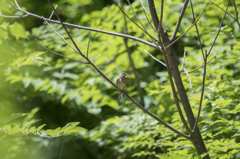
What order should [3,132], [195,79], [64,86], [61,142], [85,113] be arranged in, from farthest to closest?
[85,113] < [61,142] < [64,86] < [195,79] < [3,132]

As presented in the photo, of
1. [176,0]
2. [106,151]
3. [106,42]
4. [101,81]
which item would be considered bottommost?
[106,151]

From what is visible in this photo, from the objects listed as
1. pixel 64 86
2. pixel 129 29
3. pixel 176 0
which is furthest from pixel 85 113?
pixel 176 0

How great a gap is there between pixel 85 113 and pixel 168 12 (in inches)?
83.6

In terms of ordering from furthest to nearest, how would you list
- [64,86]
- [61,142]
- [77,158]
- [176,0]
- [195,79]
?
[77,158] < [61,142] < [64,86] < [176,0] < [195,79]

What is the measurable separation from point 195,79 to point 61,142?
2.09 meters

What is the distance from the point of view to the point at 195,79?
215 centimetres

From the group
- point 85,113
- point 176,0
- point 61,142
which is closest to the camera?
point 176,0

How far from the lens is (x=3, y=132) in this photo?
1202 mm

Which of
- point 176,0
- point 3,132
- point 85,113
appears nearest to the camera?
point 3,132

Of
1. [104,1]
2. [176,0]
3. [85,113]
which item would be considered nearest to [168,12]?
[176,0]

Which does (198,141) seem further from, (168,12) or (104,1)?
(104,1)

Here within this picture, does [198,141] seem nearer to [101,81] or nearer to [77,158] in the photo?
[101,81]

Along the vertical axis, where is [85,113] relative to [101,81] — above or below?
below

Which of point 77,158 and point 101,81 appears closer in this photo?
point 101,81
